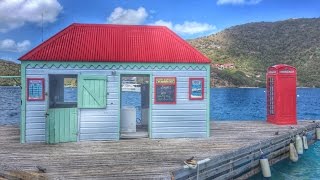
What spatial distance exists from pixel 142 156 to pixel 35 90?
5.66 metres

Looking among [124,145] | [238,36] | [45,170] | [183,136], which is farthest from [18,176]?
[238,36]

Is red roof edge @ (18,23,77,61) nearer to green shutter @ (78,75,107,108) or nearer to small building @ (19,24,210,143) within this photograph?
small building @ (19,24,210,143)

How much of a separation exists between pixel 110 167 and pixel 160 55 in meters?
6.53

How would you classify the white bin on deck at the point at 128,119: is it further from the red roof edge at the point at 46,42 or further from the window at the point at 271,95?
the window at the point at 271,95

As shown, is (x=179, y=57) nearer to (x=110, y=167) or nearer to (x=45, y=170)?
(x=110, y=167)

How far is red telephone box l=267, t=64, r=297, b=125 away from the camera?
20953 mm

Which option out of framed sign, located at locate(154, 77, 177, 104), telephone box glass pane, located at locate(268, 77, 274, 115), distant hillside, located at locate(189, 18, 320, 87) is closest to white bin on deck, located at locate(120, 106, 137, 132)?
framed sign, located at locate(154, 77, 177, 104)

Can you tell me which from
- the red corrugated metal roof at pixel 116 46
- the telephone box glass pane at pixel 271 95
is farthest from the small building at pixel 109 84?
the telephone box glass pane at pixel 271 95

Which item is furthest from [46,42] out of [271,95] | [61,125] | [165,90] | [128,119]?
[271,95]

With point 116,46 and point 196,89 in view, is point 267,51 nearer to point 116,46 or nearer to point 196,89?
point 196,89

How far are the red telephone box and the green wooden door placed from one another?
11.6 m

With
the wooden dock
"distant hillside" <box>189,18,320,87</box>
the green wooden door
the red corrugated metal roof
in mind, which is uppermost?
"distant hillside" <box>189,18,320,87</box>

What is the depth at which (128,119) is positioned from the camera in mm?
16828

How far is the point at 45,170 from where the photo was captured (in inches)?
413
